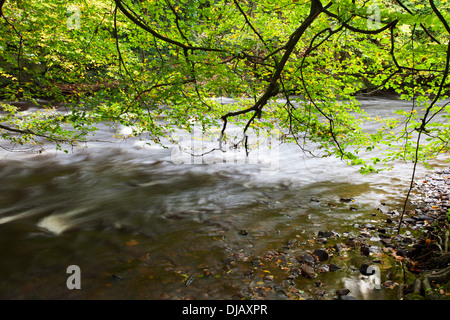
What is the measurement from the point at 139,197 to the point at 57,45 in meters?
3.80

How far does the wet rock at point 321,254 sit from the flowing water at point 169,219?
258 mm

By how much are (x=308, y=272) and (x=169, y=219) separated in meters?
3.05

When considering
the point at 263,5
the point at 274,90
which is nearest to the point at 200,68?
the point at 274,90

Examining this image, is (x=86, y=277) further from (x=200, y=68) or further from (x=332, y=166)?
(x=332, y=166)

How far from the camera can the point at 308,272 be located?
11.6 ft

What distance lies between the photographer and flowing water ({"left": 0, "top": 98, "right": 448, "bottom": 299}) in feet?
11.3

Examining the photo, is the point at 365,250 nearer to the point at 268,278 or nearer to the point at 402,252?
the point at 402,252

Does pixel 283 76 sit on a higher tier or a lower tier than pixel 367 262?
higher

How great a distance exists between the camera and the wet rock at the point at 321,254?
12.7 feet

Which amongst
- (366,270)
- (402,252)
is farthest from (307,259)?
(402,252)

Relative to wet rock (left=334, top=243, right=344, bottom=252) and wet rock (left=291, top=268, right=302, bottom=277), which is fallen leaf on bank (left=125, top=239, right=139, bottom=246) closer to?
wet rock (left=291, top=268, right=302, bottom=277)

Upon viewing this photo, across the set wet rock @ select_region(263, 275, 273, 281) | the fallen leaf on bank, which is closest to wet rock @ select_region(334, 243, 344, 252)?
wet rock @ select_region(263, 275, 273, 281)

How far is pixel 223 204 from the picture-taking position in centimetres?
623

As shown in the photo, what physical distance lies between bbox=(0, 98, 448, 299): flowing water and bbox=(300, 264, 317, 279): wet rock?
100 mm
